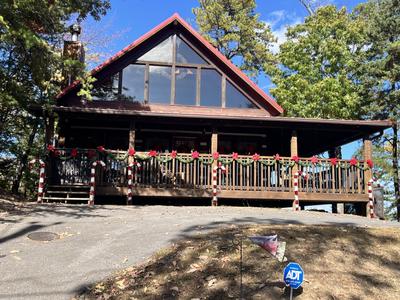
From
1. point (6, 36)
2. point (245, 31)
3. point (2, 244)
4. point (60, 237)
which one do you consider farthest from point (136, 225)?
point (245, 31)

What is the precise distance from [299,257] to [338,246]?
3.48 ft

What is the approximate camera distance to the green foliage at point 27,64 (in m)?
11.9

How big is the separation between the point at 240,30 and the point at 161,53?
17.8 metres

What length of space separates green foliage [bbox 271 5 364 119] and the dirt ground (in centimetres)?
2230

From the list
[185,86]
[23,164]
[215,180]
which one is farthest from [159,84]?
[23,164]

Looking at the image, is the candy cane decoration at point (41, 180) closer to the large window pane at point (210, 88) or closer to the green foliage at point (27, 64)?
the green foliage at point (27, 64)

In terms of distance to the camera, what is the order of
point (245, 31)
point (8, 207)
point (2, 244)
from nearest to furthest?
1. point (2, 244)
2. point (8, 207)
3. point (245, 31)

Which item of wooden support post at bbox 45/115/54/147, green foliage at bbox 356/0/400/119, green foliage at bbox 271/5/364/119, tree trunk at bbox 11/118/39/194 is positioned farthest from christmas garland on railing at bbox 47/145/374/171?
green foliage at bbox 356/0/400/119

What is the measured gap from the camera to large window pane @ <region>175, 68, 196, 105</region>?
19.4 meters

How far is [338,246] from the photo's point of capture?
7781 millimetres

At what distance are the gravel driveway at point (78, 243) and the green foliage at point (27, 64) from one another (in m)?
4.42

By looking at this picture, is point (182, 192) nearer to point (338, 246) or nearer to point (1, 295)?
point (338, 246)

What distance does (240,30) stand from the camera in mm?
36062

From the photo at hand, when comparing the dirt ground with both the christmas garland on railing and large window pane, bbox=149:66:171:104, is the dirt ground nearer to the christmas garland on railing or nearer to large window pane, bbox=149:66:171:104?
the christmas garland on railing
